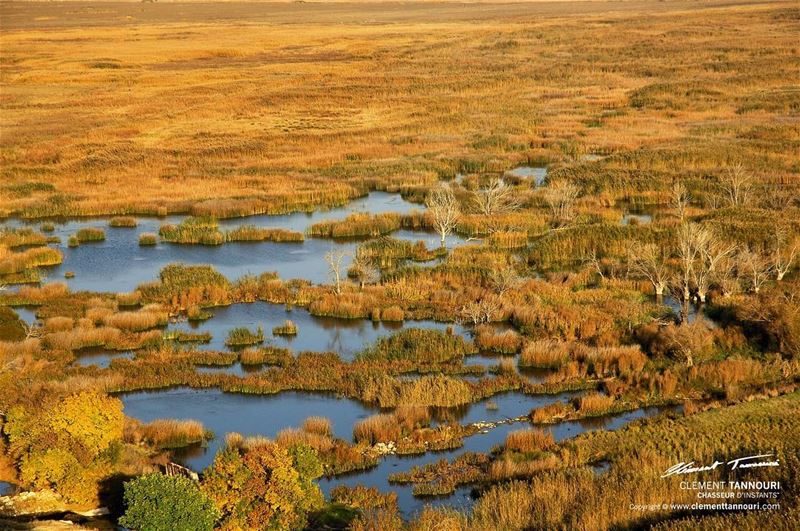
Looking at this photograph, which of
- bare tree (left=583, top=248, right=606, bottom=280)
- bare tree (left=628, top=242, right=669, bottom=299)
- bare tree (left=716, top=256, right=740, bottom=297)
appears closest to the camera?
bare tree (left=716, top=256, right=740, bottom=297)

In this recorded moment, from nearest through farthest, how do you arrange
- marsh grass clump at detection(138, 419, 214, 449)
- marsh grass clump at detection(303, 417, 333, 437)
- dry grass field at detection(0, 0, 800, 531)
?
dry grass field at detection(0, 0, 800, 531), marsh grass clump at detection(138, 419, 214, 449), marsh grass clump at detection(303, 417, 333, 437)

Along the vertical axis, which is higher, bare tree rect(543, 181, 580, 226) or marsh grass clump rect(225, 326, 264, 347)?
bare tree rect(543, 181, 580, 226)

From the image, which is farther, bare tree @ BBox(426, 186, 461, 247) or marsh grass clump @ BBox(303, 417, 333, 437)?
bare tree @ BBox(426, 186, 461, 247)

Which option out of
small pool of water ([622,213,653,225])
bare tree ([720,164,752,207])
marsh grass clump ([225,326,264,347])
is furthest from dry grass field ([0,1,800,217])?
marsh grass clump ([225,326,264,347])

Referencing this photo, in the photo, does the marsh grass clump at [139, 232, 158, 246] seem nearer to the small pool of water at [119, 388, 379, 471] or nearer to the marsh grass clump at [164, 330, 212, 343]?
the marsh grass clump at [164, 330, 212, 343]

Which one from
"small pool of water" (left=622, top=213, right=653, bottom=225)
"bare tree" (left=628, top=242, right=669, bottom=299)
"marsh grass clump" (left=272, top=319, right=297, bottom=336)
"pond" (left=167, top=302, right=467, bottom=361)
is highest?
"bare tree" (left=628, top=242, right=669, bottom=299)

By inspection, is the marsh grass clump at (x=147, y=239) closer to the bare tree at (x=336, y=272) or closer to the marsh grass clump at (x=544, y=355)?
the bare tree at (x=336, y=272)

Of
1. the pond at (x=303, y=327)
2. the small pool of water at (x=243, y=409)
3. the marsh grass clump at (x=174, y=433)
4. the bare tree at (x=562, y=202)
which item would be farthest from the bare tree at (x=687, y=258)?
the marsh grass clump at (x=174, y=433)
